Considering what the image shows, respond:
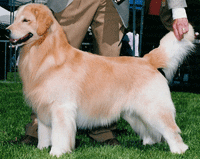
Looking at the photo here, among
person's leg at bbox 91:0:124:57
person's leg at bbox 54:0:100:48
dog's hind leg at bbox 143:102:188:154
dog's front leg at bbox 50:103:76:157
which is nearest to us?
dog's front leg at bbox 50:103:76:157

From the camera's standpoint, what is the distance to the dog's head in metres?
2.28

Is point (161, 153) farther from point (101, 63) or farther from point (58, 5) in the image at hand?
point (58, 5)

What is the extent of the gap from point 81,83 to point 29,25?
71cm

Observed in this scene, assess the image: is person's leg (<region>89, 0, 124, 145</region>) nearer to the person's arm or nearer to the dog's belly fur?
the dog's belly fur

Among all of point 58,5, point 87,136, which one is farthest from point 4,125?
point 58,5

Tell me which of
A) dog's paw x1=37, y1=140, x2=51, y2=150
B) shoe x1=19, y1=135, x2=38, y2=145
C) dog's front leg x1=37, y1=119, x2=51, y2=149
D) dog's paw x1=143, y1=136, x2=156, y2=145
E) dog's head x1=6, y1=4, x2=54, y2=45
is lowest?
shoe x1=19, y1=135, x2=38, y2=145

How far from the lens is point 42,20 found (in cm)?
232

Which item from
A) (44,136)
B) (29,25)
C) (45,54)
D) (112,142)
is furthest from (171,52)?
(44,136)

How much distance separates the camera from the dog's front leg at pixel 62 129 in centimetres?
227

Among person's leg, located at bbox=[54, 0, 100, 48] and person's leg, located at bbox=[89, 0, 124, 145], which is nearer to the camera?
person's leg, located at bbox=[54, 0, 100, 48]

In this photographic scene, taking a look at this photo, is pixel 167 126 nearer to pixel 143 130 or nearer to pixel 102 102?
pixel 143 130

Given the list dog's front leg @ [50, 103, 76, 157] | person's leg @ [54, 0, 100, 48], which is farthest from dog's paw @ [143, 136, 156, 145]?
person's leg @ [54, 0, 100, 48]

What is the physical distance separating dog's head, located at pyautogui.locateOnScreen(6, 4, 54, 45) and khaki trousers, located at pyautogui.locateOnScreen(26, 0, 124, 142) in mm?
511

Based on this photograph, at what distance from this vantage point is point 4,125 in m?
3.54
